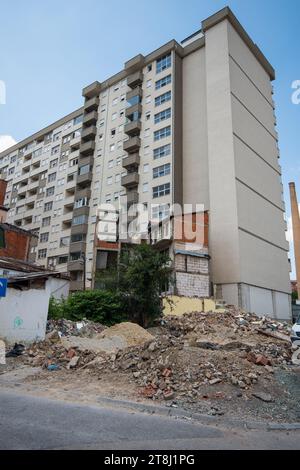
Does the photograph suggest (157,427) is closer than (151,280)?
Yes

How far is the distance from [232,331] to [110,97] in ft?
145

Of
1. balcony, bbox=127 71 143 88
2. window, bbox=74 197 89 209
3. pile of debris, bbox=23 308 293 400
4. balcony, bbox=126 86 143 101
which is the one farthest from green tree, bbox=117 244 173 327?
balcony, bbox=127 71 143 88

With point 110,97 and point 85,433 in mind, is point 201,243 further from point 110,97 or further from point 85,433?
point 110,97

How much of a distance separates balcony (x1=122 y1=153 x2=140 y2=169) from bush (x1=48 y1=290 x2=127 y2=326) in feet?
86.7

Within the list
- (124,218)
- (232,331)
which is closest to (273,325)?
(232,331)

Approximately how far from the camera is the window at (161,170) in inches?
1604

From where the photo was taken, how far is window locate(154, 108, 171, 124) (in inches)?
1706

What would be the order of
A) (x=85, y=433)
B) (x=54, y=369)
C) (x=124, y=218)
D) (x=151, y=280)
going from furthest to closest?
(x=124, y=218)
(x=151, y=280)
(x=54, y=369)
(x=85, y=433)

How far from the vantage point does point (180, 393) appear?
8.07m

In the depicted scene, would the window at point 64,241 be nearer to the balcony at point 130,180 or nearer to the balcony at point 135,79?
the balcony at point 130,180

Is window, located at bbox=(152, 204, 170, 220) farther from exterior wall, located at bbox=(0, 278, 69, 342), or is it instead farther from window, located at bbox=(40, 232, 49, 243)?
exterior wall, located at bbox=(0, 278, 69, 342)

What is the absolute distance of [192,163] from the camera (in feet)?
135

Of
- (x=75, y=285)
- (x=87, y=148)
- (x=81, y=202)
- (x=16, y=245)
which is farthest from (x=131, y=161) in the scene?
(x=16, y=245)

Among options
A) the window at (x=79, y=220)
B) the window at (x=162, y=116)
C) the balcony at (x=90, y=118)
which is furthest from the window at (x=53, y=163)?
the window at (x=162, y=116)
